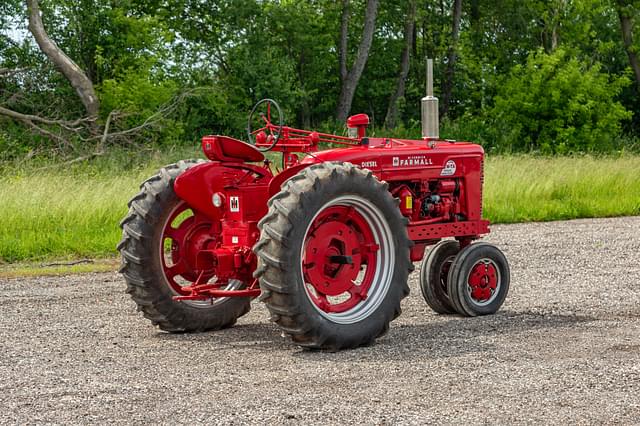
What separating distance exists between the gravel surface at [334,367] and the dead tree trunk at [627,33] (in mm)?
33333

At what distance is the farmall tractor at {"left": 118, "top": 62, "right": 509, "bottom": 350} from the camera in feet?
24.3

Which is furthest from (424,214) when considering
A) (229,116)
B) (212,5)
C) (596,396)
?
(212,5)

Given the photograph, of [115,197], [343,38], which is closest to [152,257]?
[115,197]

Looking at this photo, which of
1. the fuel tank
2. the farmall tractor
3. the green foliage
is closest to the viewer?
the farmall tractor

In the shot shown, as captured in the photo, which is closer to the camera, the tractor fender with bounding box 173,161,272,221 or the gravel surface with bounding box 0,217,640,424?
the gravel surface with bounding box 0,217,640,424

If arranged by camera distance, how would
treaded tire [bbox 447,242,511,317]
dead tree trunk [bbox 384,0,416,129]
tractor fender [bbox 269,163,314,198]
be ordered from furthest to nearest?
dead tree trunk [bbox 384,0,416,129] < treaded tire [bbox 447,242,511,317] < tractor fender [bbox 269,163,314,198]

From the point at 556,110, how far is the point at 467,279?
27362mm

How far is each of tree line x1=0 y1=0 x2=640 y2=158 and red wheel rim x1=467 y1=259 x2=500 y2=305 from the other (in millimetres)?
14660

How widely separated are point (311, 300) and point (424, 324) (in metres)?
1.57

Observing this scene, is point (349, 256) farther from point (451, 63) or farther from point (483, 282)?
point (451, 63)

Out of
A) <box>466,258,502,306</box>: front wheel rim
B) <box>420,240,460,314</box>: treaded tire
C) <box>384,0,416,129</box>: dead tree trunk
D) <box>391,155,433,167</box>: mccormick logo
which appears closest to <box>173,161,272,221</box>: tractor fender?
<box>391,155,433,167</box>: mccormick logo

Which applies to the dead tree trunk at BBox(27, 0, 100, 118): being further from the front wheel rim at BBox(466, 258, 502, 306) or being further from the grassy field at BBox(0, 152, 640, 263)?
the front wheel rim at BBox(466, 258, 502, 306)

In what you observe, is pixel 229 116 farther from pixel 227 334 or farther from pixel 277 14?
pixel 227 334

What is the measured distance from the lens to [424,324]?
8.73 metres
